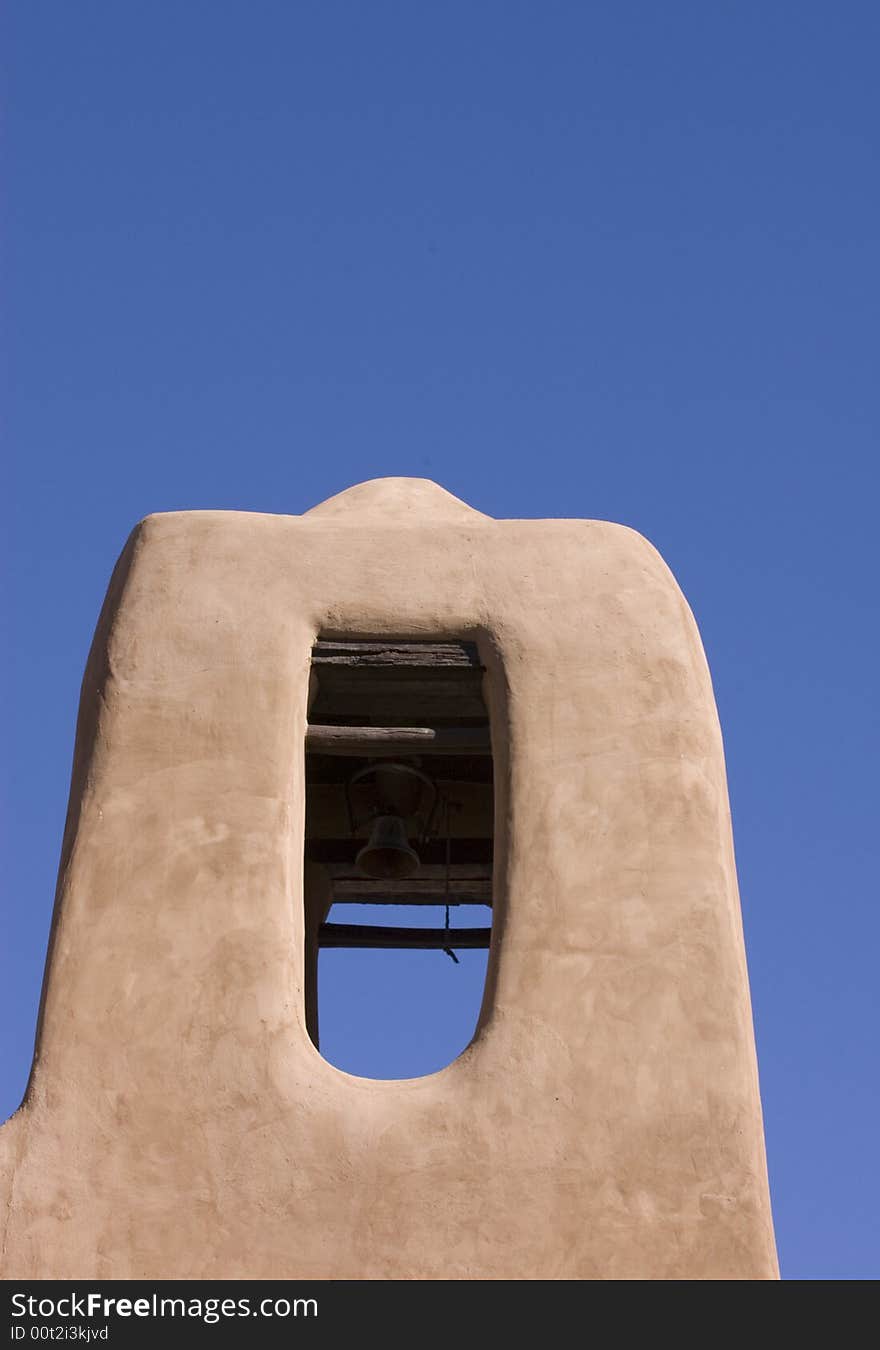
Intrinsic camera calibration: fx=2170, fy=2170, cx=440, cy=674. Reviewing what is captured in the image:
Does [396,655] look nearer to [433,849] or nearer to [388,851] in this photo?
[388,851]

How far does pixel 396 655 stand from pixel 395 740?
1.61 feet

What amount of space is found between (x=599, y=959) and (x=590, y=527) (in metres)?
1.86

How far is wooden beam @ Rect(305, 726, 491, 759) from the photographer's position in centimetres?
820

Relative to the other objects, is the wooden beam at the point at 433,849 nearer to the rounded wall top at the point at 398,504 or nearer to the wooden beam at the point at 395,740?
the wooden beam at the point at 395,740

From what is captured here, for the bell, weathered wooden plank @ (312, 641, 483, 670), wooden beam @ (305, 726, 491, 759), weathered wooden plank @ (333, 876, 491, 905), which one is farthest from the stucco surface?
weathered wooden plank @ (333, 876, 491, 905)

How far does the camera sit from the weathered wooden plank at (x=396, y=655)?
7.96 meters

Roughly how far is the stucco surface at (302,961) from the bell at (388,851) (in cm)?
125

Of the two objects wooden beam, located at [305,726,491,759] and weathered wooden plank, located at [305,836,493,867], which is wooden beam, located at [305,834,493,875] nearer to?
weathered wooden plank, located at [305,836,493,867]

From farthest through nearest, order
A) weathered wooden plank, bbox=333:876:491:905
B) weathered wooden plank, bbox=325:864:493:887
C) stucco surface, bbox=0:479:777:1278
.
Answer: weathered wooden plank, bbox=333:876:491:905 < weathered wooden plank, bbox=325:864:493:887 < stucco surface, bbox=0:479:777:1278

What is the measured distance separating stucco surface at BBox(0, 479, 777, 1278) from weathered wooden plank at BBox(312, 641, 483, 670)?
7 centimetres

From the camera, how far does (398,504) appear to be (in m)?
8.64

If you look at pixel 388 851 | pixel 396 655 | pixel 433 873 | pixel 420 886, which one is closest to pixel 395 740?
pixel 396 655

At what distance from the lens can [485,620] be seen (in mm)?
7945

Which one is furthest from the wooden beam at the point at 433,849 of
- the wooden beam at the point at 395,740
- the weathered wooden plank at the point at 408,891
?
the wooden beam at the point at 395,740
